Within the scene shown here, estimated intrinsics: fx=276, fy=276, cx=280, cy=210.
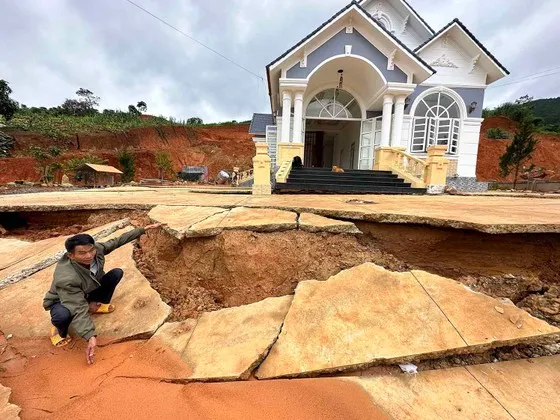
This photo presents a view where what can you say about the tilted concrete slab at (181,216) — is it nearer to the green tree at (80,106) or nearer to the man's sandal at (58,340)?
the man's sandal at (58,340)

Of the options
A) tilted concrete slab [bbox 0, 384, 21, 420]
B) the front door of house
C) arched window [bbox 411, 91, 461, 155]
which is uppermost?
arched window [bbox 411, 91, 461, 155]

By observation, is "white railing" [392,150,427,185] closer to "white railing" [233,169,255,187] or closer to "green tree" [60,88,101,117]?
"white railing" [233,169,255,187]

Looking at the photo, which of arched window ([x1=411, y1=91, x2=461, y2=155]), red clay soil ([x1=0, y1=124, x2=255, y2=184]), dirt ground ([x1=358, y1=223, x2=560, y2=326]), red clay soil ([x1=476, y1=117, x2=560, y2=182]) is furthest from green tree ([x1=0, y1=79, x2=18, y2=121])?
red clay soil ([x1=476, y1=117, x2=560, y2=182])

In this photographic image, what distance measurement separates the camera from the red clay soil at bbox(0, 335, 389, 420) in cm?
134

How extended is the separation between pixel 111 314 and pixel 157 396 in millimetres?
938

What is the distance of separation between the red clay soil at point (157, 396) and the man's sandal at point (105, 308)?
1.46ft

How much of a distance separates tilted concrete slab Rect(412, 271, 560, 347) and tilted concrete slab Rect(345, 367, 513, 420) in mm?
250

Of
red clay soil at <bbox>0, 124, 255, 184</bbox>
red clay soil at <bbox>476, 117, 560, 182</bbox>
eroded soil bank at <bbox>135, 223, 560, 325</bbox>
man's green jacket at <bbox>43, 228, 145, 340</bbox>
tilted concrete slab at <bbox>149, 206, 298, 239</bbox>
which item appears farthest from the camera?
red clay soil at <bbox>476, 117, 560, 182</bbox>

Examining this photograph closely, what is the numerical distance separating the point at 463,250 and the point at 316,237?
1377mm

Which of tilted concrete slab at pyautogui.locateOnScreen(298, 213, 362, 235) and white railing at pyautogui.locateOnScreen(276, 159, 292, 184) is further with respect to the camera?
white railing at pyautogui.locateOnScreen(276, 159, 292, 184)

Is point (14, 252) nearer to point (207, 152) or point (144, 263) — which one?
point (144, 263)

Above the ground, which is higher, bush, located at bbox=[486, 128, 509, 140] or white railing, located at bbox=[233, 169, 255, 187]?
bush, located at bbox=[486, 128, 509, 140]

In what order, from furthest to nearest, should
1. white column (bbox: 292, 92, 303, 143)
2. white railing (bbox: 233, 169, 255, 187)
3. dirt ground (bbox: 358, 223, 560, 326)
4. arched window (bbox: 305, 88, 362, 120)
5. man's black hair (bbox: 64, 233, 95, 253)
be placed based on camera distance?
white railing (bbox: 233, 169, 255, 187)
arched window (bbox: 305, 88, 362, 120)
white column (bbox: 292, 92, 303, 143)
dirt ground (bbox: 358, 223, 560, 326)
man's black hair (bbox: 64, 233, 95, 253)

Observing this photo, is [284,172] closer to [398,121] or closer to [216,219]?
[398,121]
